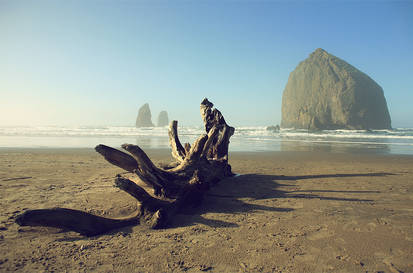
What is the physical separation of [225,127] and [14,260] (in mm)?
4991

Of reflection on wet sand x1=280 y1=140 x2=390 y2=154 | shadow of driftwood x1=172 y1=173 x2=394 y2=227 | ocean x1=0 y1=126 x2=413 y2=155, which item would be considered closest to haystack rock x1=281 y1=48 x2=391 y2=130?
ocean x1=0 y1=126 x2=413 y2=155

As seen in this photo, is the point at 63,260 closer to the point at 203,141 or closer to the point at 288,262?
the point at 288,262

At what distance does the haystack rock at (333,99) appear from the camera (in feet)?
188

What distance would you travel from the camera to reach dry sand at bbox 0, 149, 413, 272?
210 cm

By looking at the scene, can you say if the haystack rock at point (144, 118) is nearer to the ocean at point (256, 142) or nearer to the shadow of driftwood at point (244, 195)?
the ocean at point (256, 142)

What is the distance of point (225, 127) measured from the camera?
20.7ft

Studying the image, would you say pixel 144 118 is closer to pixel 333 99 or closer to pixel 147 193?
pixel 333 99

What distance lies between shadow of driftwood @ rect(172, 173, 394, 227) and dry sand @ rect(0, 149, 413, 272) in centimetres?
2

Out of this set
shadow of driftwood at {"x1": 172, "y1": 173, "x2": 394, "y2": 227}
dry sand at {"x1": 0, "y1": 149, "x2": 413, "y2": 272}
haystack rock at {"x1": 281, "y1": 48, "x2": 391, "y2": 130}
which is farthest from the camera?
haystack rock at {"x1": 281, "y1": 48, "x2": 391, "y2": 130}

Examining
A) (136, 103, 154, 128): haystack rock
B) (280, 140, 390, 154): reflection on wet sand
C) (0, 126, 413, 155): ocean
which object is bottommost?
(280, 140, 390, 154): reflection on wet sand

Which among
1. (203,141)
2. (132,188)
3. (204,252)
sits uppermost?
(203,141)

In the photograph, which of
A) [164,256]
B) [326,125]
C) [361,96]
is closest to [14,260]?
[164,256]

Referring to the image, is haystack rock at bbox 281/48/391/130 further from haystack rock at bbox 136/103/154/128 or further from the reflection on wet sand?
haystack rock at bbox 136/103/154/128

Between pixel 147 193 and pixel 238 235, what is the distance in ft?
4.16
